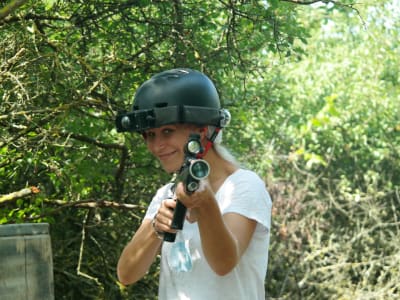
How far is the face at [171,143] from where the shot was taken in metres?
2.85

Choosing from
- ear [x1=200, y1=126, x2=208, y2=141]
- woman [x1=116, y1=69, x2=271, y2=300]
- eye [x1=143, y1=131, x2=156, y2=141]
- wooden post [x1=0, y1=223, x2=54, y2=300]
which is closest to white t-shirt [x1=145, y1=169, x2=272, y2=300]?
woman [x1=116, y1=69, x2=271, y2=300]

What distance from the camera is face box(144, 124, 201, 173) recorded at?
2.85m

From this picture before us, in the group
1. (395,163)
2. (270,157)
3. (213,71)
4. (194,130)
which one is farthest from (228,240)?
(395,163)

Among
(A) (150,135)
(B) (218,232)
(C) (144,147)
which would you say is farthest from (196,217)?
(C) (144,147)

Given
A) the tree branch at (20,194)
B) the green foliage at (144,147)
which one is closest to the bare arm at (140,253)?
the green foliage at (144,147)

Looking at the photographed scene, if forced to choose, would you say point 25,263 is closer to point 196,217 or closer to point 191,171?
point 196,217

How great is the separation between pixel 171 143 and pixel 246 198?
0.28 meters

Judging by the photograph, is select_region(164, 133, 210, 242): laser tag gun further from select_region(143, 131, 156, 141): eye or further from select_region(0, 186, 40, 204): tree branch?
select_region(0, 186, 40, 204): tree branch

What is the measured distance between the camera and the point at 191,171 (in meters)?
2.38

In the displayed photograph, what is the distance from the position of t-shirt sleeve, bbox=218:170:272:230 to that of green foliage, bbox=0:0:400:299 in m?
1.09

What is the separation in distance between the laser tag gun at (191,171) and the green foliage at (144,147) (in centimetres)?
149

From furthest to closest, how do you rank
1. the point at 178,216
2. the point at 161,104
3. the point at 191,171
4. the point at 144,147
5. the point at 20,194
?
the point at 144,147 → the point at 20,194 → the point at 161,104 → the point at 178,216 → the point at 191,171

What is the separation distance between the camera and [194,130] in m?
2.89

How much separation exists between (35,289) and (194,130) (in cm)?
73
